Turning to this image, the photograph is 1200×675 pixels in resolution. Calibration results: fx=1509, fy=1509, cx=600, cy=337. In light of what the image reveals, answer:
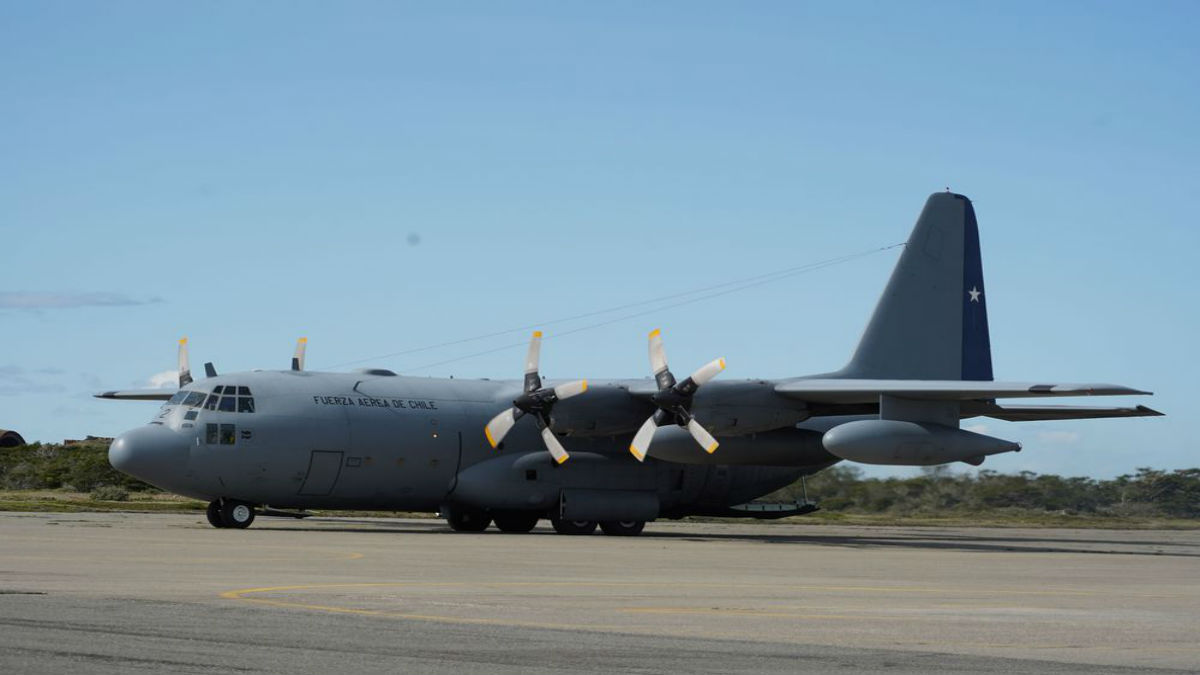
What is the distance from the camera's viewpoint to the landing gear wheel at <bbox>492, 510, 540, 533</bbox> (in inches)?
1623

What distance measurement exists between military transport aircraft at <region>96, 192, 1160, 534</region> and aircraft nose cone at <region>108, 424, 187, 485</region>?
0.11 ft

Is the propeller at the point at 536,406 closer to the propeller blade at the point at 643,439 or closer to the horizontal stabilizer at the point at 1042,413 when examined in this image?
the propeller blade at the point at 643,439

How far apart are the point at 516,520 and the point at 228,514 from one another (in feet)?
26.7

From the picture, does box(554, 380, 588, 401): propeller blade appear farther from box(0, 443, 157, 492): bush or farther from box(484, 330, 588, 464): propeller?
box(0, 443, 157, 492): bush

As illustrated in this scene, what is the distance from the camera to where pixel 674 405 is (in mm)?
36469

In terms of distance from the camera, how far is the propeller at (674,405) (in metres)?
35.8

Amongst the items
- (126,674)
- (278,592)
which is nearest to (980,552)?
(278,592)

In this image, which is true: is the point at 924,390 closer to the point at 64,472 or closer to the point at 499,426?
the point at 499,426

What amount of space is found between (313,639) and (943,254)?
35.4 metres

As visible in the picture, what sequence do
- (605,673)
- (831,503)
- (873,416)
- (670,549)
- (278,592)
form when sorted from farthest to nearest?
(831,503) → (873,416) → (670,549) → (278,592) → (605,673)

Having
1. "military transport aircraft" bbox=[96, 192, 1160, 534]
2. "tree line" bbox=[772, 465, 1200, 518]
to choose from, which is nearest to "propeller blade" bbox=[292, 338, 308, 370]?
"military transport aircraft" bbox=[96, 192, 1160, 534]

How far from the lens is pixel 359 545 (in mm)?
28453

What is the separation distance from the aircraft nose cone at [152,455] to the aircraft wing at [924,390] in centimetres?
1452

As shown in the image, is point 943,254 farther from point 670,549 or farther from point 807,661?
point 807,661
